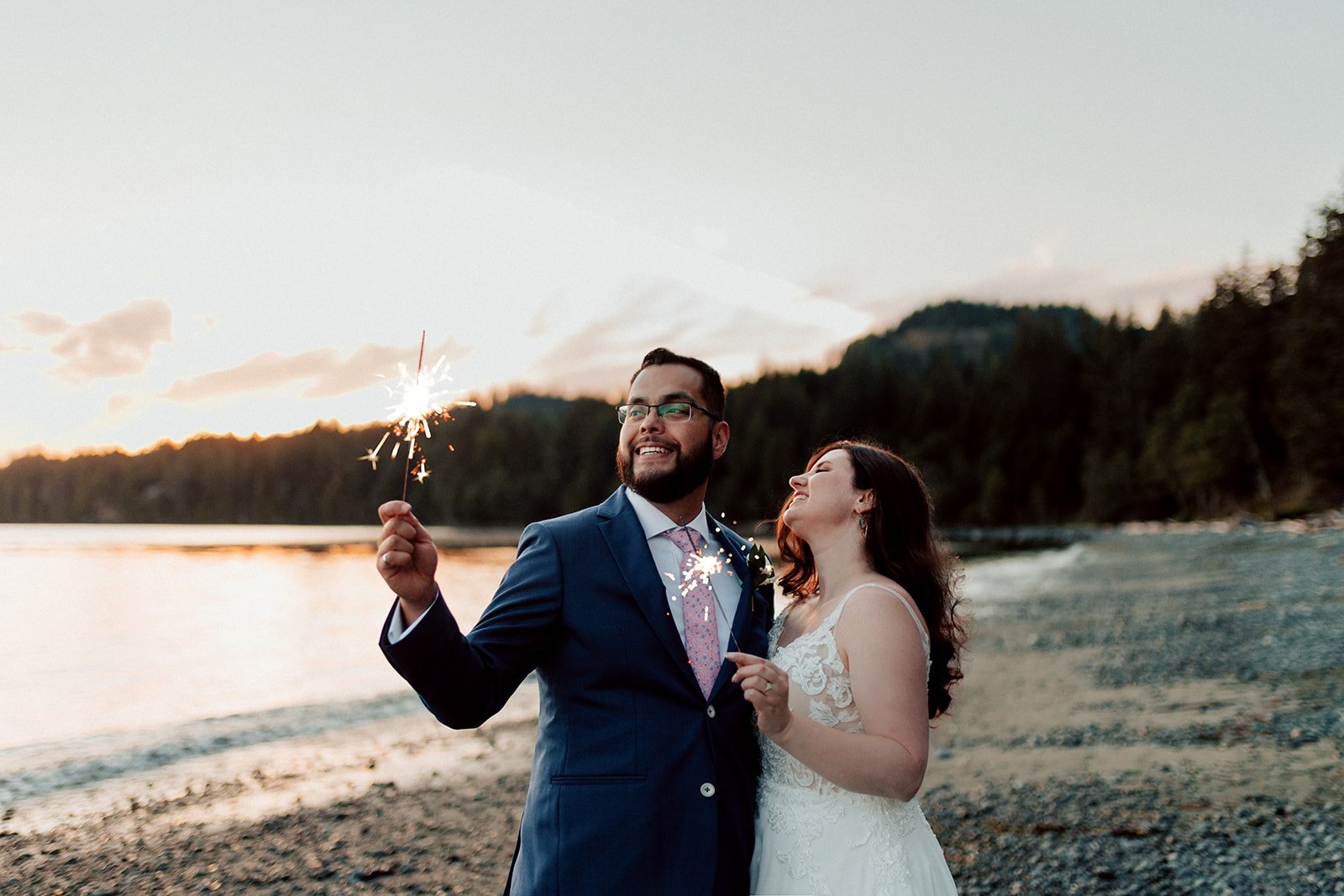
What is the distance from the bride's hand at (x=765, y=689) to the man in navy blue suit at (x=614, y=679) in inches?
17.8

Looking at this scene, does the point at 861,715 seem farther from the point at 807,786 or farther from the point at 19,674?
the point at 19,674

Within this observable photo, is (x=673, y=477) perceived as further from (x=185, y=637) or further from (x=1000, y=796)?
(x=185, y=637)

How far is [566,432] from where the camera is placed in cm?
13212

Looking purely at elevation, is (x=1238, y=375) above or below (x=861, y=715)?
above

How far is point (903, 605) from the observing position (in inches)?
137

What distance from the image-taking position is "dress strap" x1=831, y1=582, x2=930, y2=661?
3467 millimetres

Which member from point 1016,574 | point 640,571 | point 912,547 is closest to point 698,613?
point 640,571

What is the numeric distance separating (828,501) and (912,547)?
1.24ft

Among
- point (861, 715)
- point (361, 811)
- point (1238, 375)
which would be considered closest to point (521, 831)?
point (861, 715)

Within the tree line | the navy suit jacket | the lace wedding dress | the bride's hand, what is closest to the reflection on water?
the tree line

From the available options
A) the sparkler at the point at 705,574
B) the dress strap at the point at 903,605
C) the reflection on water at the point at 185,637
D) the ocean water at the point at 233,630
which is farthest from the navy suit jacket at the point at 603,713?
the reflection on water at the point at 185,637

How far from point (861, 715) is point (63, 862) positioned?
890cm

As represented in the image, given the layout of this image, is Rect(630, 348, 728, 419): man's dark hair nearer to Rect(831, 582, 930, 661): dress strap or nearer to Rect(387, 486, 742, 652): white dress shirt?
Rect(387, 486, 742, 652): white dress shirt

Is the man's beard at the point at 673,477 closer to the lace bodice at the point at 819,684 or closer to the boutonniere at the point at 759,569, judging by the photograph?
the boutonniere at the point at 759,569
